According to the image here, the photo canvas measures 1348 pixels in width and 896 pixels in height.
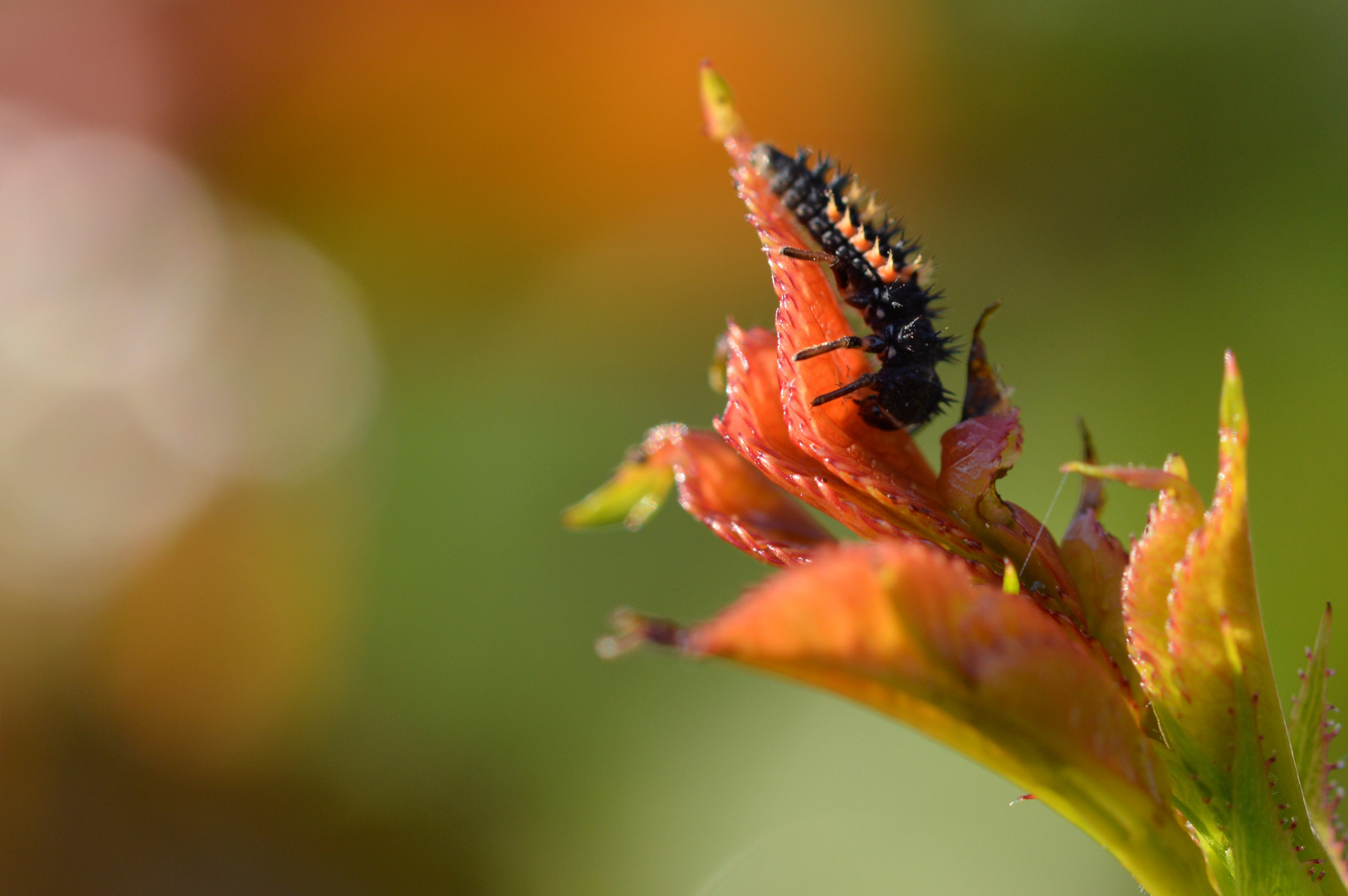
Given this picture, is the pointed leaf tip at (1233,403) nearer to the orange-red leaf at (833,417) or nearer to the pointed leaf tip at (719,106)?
the orange-red leaf at (833,417)

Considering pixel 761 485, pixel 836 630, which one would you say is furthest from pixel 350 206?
pixel 836 630

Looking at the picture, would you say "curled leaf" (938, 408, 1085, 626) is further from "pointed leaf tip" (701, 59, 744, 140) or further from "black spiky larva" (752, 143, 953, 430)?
"pointed leaf tip" (701, 59, 744, 140)

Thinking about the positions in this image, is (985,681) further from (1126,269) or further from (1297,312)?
(1126,269)

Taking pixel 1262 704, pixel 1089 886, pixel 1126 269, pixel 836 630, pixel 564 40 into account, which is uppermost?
pixel 564 40

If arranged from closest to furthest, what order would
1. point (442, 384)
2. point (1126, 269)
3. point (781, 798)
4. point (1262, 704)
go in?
point (1262, 704)
point (781, 798)
point (1126, 269)
point (442, 384)

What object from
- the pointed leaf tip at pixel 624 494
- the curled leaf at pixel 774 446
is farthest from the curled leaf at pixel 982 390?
the pointed leaf tip at pixel 624 494

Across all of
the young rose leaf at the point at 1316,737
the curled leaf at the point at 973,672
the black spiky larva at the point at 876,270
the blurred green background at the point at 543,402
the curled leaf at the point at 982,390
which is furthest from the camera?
the blurred green background at the point at 543,402
